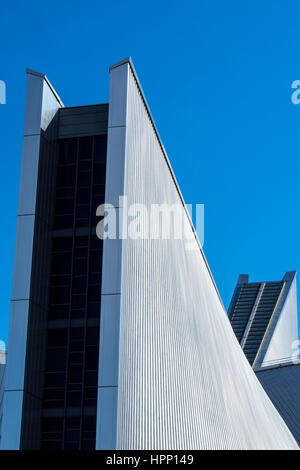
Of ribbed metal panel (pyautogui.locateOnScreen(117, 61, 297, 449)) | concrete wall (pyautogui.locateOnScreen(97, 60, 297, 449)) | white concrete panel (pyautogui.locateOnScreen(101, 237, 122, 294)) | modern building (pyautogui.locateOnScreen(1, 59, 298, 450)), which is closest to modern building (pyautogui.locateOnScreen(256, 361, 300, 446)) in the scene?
ribbed metal panel (pyautogui.locateOnScreen(117, 61, 297, 449))

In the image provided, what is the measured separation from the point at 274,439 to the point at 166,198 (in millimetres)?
13652

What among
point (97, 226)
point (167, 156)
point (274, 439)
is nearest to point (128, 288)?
point (97, 226)

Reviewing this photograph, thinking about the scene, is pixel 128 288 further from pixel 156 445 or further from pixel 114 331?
pixel 156 445

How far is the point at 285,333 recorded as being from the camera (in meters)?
70.8

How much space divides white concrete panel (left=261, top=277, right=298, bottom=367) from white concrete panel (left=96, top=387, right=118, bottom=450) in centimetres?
4551

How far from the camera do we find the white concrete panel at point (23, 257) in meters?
13.9

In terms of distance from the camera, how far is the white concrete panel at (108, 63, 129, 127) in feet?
48.4

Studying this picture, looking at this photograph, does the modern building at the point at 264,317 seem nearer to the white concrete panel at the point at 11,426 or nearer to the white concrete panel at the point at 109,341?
the white concrete panel at the point at 109,341

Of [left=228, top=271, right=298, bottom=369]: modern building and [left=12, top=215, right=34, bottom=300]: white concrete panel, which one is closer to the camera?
[left=12, top=215, right=34, bottom=300]: white concrete panel

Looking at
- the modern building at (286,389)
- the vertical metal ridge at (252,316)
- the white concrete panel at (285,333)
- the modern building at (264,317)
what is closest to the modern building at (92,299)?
the modern building at (286,389)

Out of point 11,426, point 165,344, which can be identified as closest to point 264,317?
point 165,344

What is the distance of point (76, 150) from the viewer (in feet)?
53.4

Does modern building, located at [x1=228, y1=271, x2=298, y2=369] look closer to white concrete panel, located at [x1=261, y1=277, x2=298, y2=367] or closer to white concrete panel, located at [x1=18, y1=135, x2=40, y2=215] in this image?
white concrete panel, located at [x1=261, y1=277, x2=298, y2=367]

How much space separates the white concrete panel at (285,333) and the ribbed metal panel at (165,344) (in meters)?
35.5
